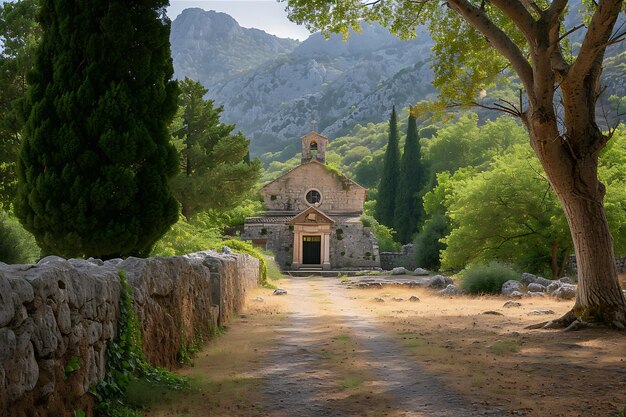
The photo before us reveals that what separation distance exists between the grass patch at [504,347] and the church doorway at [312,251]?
26.3 m

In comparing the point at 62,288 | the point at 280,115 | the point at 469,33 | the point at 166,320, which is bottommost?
the point at 166,320

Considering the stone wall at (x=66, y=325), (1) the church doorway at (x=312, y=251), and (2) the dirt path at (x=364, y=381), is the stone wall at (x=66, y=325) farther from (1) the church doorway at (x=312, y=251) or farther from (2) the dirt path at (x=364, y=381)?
(1) the church doorway at (x=312, y=251)

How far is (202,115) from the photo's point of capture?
73.1ft

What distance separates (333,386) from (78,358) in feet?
8.51

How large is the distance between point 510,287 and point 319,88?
144393 mm

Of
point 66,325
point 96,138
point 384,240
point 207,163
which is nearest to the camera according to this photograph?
point 66,325

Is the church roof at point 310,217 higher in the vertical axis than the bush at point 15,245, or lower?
higher

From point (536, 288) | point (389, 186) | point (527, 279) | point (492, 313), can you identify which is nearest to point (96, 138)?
point (492, 313)

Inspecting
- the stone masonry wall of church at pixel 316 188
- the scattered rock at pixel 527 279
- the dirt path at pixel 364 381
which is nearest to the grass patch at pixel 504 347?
the dirt path at pixel 364 381

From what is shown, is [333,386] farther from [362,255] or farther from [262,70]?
[262,70]

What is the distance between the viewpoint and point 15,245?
12.9 m

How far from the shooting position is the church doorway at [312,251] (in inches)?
1336

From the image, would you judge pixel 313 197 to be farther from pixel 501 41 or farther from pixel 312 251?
pixel 501 41

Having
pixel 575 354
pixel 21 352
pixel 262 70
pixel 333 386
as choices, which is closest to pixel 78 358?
pixel 21 352
